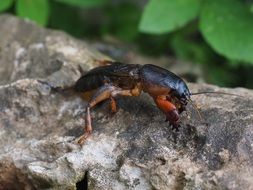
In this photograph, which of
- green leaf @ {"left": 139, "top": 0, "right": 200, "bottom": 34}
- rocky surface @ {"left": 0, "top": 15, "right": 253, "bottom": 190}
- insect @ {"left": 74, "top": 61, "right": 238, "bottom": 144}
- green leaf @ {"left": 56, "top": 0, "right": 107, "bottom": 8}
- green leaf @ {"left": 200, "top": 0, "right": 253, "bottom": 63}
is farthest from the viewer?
green leaf @ {"left": 56, "top": 0, "right": 107, "bottom": 8}

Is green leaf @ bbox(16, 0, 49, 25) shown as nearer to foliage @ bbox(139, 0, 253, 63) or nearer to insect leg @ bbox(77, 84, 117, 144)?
foliage @ bbox(139, 0, 253, 63)

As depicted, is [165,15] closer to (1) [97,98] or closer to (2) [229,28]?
(2) [229,28]

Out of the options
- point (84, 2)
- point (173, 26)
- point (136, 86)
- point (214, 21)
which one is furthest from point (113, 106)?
point (84, 2)

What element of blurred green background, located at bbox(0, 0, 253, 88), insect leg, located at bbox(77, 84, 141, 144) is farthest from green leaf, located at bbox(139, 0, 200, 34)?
insect leg, located at bbox(77, 84, 141, 144)

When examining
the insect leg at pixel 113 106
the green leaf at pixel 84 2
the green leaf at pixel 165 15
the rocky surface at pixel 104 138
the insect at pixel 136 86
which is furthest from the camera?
the green leaf at pixel 84 2

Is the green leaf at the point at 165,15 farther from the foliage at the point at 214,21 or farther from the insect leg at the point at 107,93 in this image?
the insect leg at the point at 107,93

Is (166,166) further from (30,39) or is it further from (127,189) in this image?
(30,39)

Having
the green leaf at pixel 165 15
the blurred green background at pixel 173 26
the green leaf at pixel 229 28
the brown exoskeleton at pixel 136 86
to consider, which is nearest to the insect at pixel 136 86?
the brown exoskeleton at pixel 136 86
